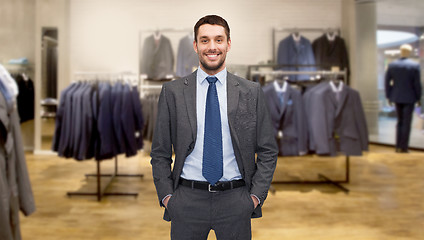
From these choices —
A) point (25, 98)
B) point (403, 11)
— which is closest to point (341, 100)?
point (403, 11)

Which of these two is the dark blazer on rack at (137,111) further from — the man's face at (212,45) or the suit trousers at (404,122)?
the man's face at (212,45)

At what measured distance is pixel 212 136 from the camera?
2.92ft

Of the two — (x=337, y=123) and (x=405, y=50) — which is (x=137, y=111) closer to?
(x=337, y=123)

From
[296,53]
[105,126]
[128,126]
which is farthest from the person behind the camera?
[296,53]

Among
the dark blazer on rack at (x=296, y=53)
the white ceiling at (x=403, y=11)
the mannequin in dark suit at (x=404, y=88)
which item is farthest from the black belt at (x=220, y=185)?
the dark blazer on rack at (x=296, y=53)

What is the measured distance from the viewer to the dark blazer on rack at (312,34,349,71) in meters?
5.29

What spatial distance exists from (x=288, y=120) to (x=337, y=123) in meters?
0.51

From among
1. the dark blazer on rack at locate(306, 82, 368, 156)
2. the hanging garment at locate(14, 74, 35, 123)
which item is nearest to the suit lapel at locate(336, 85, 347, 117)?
the dark blazer on rack at locate(306, 82, 368, 156)

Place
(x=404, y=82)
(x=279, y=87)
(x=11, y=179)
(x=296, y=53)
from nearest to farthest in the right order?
1. (x=11, y=179)
2. (x=404, y=82)
3. (x=279, y=87)
4. (x=296, y=53)

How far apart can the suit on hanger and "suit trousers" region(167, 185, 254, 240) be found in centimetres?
235

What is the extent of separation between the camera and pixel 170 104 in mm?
903

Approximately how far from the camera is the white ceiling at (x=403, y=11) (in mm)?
2320

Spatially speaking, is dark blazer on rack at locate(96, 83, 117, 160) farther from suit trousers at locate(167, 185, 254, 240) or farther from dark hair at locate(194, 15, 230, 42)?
dark hair at locate(194, 15, 230, 42)

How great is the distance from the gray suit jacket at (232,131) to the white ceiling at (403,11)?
1.81m
